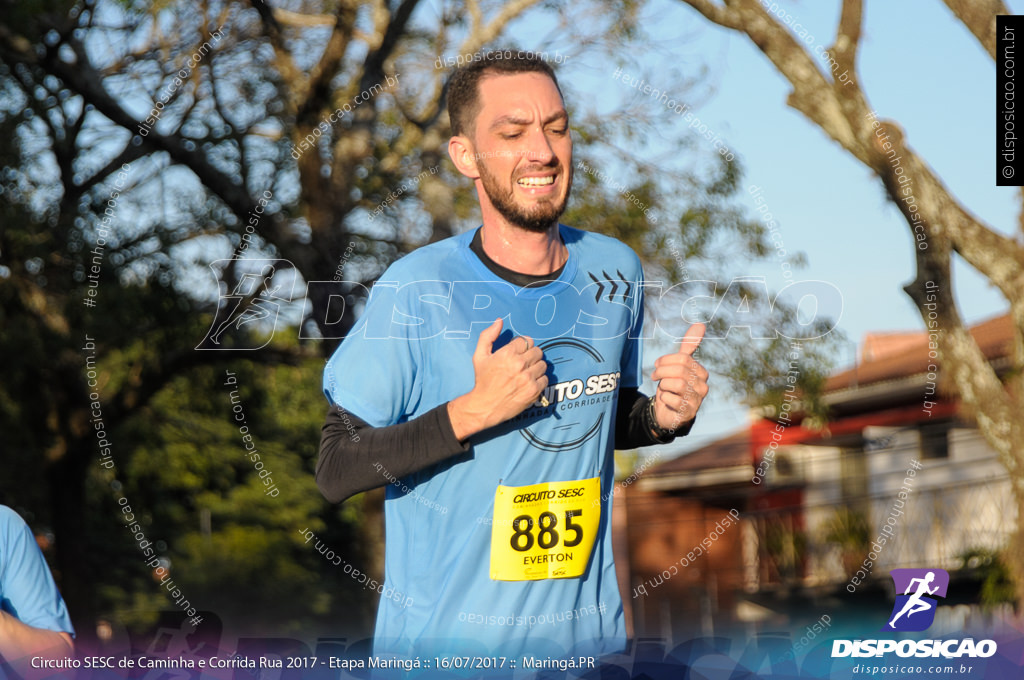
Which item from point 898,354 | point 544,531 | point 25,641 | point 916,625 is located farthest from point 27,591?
point 898,354

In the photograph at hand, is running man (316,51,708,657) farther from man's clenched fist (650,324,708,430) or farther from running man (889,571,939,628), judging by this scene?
running man (889,571,939,628)

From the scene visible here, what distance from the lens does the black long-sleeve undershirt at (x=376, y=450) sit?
2143mm

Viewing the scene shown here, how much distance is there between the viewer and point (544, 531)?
2.32m

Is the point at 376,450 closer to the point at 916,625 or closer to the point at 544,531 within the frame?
the point at 544,531

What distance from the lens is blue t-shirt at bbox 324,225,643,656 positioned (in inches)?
89.1

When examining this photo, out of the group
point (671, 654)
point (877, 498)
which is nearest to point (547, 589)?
point (671, 654)

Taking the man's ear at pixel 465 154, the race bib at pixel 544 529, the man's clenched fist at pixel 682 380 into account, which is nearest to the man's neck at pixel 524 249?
the man's ear at pixel 465 154

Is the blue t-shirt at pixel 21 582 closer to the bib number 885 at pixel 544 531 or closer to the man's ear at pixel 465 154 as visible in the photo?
the bib number 885 at pixel 544 531

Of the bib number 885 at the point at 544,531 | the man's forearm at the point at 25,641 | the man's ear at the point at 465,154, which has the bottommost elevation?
the man's forearm at the point at 25,641

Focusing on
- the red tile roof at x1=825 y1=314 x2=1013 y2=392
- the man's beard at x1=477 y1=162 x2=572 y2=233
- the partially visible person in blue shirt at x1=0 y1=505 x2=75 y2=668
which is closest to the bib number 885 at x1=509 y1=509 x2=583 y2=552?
the man's beard at x1=477 y1=162 x2=572 y2=233

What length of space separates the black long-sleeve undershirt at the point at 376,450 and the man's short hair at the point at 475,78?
76 cm

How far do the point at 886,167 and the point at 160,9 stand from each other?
4312mm

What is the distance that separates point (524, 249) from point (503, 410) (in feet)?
1.70

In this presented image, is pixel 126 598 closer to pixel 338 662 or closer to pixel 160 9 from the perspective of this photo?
pixel 160 9
